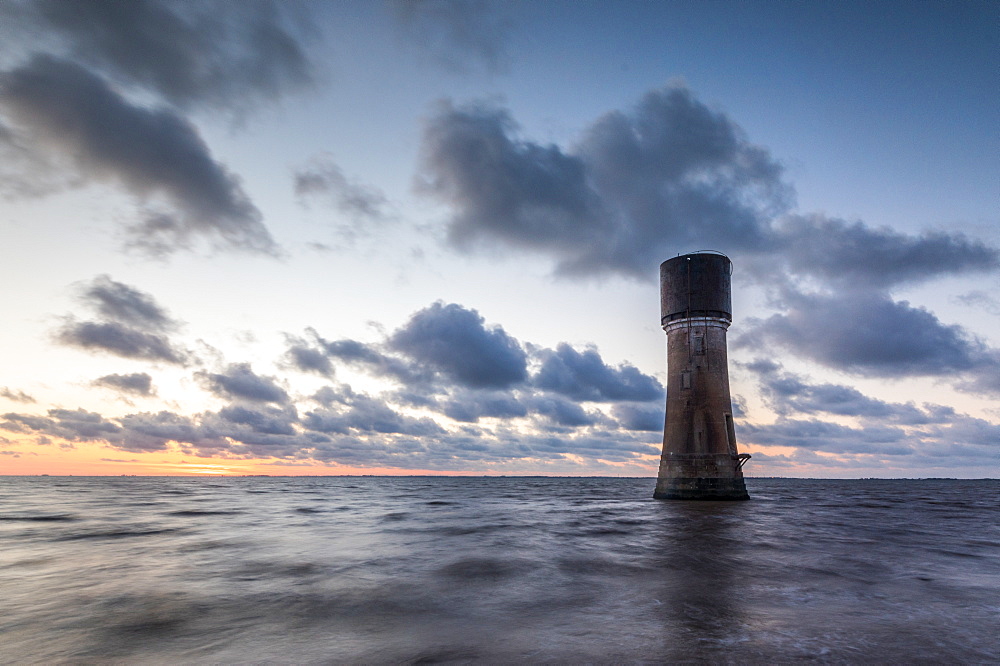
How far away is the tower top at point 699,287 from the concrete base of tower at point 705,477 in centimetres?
718

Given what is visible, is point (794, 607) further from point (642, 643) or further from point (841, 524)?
point (841, 524)

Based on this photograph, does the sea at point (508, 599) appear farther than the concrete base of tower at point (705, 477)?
No

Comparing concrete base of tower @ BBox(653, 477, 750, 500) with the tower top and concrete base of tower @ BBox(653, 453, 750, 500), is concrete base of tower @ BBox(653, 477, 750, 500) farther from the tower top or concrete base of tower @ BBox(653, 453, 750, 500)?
the tower top

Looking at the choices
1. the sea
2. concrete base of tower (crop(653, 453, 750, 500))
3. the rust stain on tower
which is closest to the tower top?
the rust stain on tower

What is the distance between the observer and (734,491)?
90.0 feet

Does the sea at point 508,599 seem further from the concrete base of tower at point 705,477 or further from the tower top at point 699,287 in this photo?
the tower top at point 699,287

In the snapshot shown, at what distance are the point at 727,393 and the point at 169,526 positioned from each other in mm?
26938

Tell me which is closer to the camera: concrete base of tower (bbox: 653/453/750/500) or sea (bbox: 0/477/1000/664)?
sea (bbox: 0/477/1000/664)

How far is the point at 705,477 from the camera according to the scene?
2680 centimetres

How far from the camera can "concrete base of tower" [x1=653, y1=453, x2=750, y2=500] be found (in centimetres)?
2680

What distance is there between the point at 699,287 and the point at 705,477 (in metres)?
9.52

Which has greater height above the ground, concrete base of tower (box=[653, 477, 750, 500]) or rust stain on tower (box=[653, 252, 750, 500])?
rust stain on tower (box=[653, 252, 750, 500])

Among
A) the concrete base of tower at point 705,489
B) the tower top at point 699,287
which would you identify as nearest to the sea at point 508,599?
the concrete base of tower at point 705,489

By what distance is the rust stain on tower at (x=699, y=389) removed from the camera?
26875 mm
